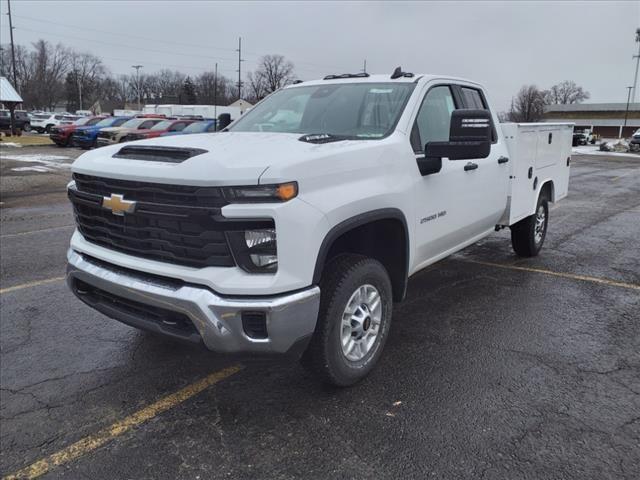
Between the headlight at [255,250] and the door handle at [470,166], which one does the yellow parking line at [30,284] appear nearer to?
the headlight at [255,250]

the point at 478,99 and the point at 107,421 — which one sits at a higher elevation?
the point at 478,99

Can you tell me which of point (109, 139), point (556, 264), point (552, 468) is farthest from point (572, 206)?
point (109, 139)

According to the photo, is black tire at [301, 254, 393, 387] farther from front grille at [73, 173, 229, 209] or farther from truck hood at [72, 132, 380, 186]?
front grille at [73, 173, 229, 209]

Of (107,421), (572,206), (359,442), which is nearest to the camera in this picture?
(359,442)

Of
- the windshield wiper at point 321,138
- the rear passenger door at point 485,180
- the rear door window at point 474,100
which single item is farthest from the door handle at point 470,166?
the windshield wiper at point 321,138

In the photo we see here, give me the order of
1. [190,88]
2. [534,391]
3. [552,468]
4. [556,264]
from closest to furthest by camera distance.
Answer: [552,468] → [534,391] → [556,264] → [190,88]

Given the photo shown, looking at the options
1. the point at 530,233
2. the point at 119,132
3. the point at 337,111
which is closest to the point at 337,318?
the point at 337,111

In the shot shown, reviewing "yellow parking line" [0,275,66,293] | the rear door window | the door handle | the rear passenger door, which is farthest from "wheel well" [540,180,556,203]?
"yellow parking line" [0,275,66,293]

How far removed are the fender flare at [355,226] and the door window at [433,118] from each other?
2.14 feet

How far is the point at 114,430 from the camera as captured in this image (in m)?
3.06

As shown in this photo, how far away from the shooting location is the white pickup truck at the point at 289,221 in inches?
108

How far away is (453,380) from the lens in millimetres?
3652

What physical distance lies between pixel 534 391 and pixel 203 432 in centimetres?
213

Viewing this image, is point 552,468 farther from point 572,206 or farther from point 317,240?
point 572,206
